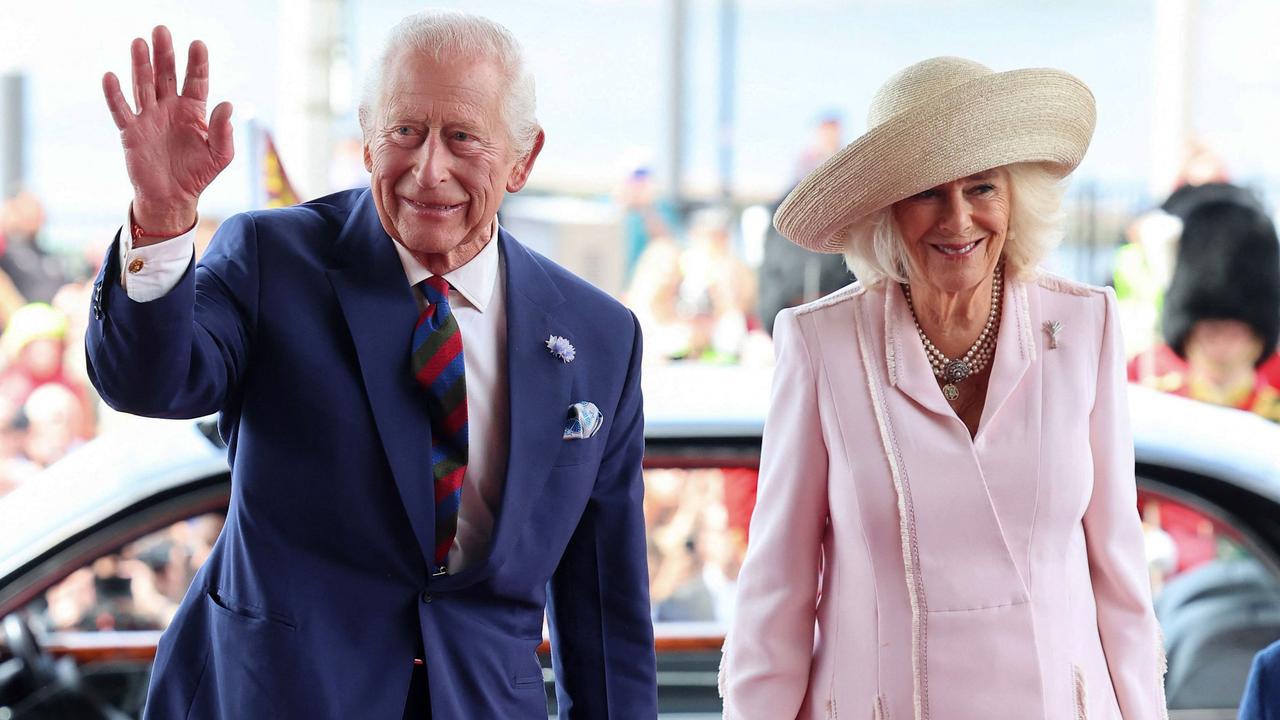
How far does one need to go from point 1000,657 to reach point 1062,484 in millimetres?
283

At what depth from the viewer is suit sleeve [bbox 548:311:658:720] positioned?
219cm

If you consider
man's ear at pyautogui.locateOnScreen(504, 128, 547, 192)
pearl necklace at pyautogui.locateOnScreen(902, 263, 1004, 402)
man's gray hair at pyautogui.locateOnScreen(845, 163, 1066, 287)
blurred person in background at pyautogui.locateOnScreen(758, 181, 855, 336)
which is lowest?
pearl necklace at pyautogui.locateOnScreen(902, 263, 1004, 402)

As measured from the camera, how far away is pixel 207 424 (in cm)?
274

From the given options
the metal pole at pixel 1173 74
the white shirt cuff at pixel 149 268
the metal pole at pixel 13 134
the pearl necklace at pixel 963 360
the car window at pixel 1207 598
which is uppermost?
the metal pole at pixel 1173 74

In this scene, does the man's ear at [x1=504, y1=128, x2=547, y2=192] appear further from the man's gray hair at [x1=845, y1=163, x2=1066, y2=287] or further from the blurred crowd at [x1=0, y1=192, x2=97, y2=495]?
the blurred crowd at [x1=0, y1=192, x2=97, y2=495]

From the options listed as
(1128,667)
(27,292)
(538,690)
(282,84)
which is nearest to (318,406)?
(538,690)

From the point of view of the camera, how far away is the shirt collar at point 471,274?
6.72ft

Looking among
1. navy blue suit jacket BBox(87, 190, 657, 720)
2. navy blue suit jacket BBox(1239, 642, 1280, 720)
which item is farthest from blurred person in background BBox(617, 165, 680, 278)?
navy blue suit jacket BBox(1239, 642, 1280, 720)

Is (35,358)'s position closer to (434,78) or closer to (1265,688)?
(434,78)

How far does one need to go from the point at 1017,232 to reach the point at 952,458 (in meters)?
0.39

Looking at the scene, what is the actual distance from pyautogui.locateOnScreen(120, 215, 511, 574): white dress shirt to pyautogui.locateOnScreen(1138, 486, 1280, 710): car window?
4.79ft

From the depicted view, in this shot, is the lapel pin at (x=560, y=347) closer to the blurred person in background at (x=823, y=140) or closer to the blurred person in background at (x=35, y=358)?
the blurred person in background at (x=35, y=358)

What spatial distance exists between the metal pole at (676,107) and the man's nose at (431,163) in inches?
386

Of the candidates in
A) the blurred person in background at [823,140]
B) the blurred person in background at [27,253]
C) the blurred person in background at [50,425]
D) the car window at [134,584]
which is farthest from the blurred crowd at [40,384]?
the blurred person in background at [823,140]
